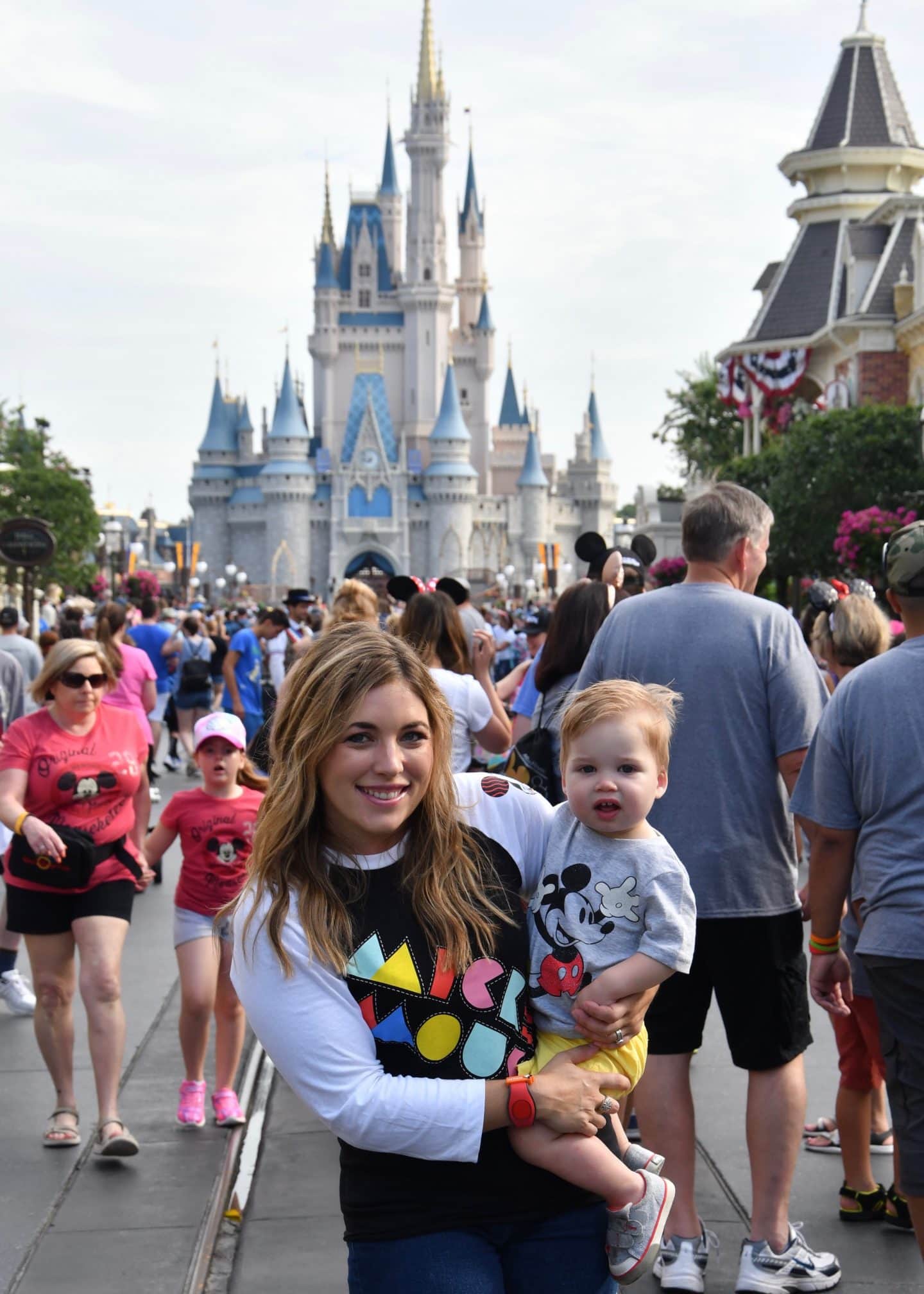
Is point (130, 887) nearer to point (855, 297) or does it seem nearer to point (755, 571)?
point (755, 571)

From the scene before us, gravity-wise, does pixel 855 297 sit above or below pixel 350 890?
above

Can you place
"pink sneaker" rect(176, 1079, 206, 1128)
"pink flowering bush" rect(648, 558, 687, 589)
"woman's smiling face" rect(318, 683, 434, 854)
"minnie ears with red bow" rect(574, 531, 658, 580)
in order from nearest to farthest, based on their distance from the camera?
"woman's smiling face" rect(318, 683, 434, 854) < "pink sneaker" rect(176, 1079, 206, 1128) < "minnie ears with red bow" rect(574, 531, 658, 580) < "pink flowering bush" rect(648, 558, 687, 589)

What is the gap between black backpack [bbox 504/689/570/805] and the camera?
5023 millimetres

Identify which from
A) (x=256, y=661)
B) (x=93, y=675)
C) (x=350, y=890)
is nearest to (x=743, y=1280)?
(x=350, y=890)

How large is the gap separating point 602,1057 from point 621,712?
1.83ft

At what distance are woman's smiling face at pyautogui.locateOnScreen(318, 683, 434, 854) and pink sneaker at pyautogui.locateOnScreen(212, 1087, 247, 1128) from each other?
10.4 ft

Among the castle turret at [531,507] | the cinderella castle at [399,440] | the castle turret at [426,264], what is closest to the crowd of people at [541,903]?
the cinderella castle at [399,440]

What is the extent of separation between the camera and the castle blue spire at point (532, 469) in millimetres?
100000

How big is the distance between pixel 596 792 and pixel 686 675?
58.5 inches

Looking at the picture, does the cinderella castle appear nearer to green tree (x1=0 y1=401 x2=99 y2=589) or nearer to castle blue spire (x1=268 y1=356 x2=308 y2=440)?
castle blue spire (x1=268 y1=356 x2=308 y2=440)

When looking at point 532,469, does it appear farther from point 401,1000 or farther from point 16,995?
point 401,1000

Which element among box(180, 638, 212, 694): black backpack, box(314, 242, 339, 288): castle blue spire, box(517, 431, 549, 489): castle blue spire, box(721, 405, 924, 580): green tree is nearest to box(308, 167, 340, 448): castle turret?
box(314, 242, 339, 288): castle blue spire

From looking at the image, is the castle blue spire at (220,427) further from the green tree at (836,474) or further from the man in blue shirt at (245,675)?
the man in blue shirt at (245,675)

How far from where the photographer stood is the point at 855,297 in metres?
33.6
